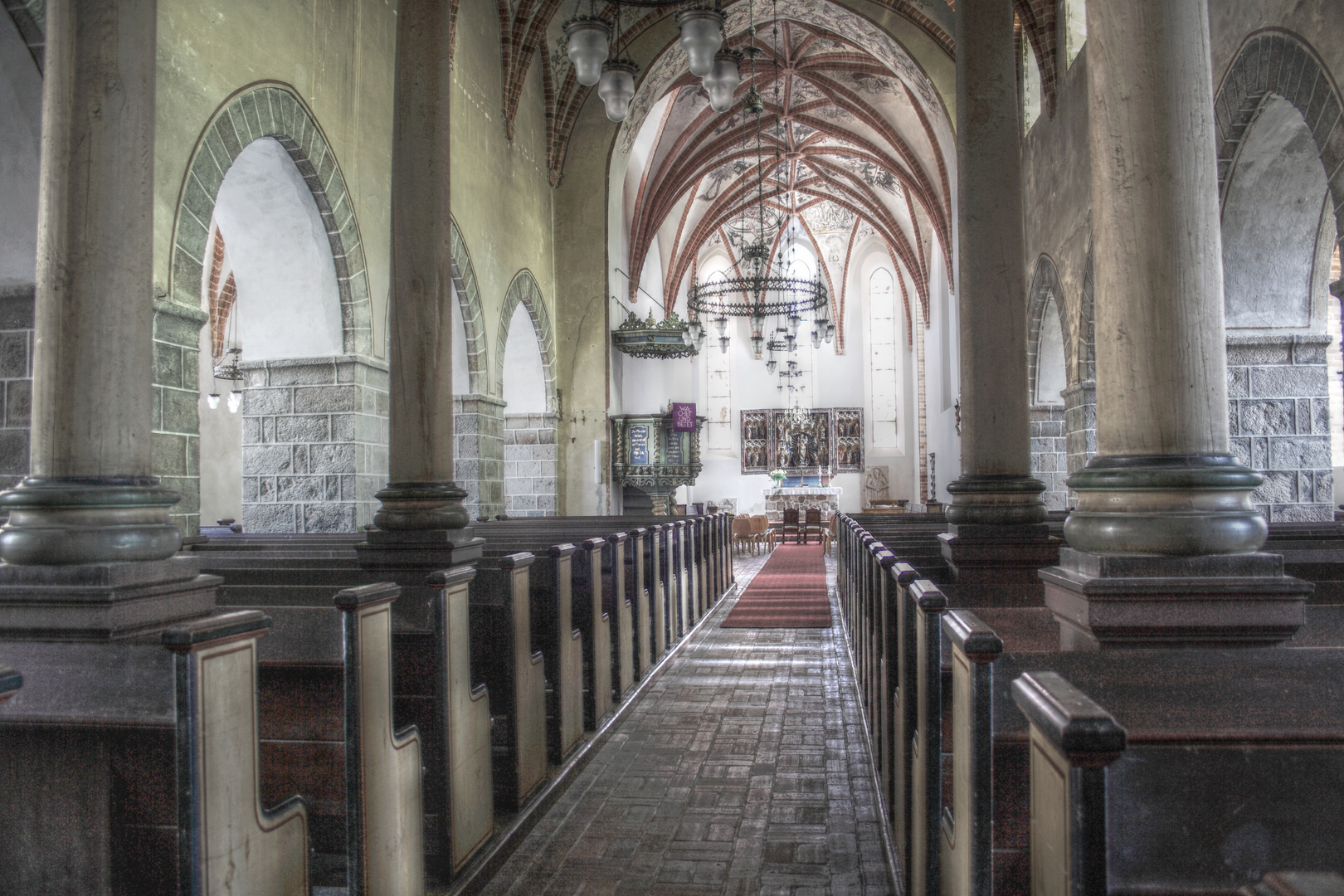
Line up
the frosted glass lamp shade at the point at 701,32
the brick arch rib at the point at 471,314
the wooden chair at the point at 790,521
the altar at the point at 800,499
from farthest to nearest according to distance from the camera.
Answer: the altar at the point at 800,499 < the wooden chair at the point at 790,521 < the brick arch rib at the point at 471,314 < the frosted glass lamp shade at the point at 701,32

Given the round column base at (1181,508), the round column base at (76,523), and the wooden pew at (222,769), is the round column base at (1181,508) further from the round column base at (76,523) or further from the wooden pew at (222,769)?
the round column base at (76,523)

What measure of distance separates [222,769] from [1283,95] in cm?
630

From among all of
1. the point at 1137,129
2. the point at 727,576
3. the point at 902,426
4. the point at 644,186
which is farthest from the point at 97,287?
the point at 902,426

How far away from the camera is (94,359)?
104 inches

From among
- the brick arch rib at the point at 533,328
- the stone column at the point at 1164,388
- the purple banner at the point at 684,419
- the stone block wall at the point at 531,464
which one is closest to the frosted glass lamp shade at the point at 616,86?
the brick arch rib at the point at 533,328

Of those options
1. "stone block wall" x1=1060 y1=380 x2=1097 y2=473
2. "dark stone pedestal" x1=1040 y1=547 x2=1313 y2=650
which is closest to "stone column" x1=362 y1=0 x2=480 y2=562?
"dark stone pedestal" x1=1040 y1=547 x2=1313 y2=650

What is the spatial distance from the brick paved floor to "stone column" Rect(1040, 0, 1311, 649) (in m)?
1.17

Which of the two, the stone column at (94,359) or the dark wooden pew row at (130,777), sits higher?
the stone column at (94,359)

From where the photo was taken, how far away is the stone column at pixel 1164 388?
2223 mm

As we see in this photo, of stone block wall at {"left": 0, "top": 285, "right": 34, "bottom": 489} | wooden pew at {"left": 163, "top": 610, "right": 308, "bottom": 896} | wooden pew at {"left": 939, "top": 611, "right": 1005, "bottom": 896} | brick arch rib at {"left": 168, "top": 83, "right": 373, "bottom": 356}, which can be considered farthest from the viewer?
brick arch rib at {"left": 168, "top": 83, "right": 373, "bottom": 356}

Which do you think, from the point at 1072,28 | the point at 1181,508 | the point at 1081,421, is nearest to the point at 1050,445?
the point at 1081,421

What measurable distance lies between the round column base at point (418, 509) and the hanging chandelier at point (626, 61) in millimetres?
2968

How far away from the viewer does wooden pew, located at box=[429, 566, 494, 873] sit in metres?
2.75

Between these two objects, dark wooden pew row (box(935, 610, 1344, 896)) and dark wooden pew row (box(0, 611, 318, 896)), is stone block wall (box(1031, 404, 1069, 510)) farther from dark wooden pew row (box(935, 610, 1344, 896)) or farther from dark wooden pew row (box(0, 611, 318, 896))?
dark wooden pew row (box(0, 611, 318, 896))
